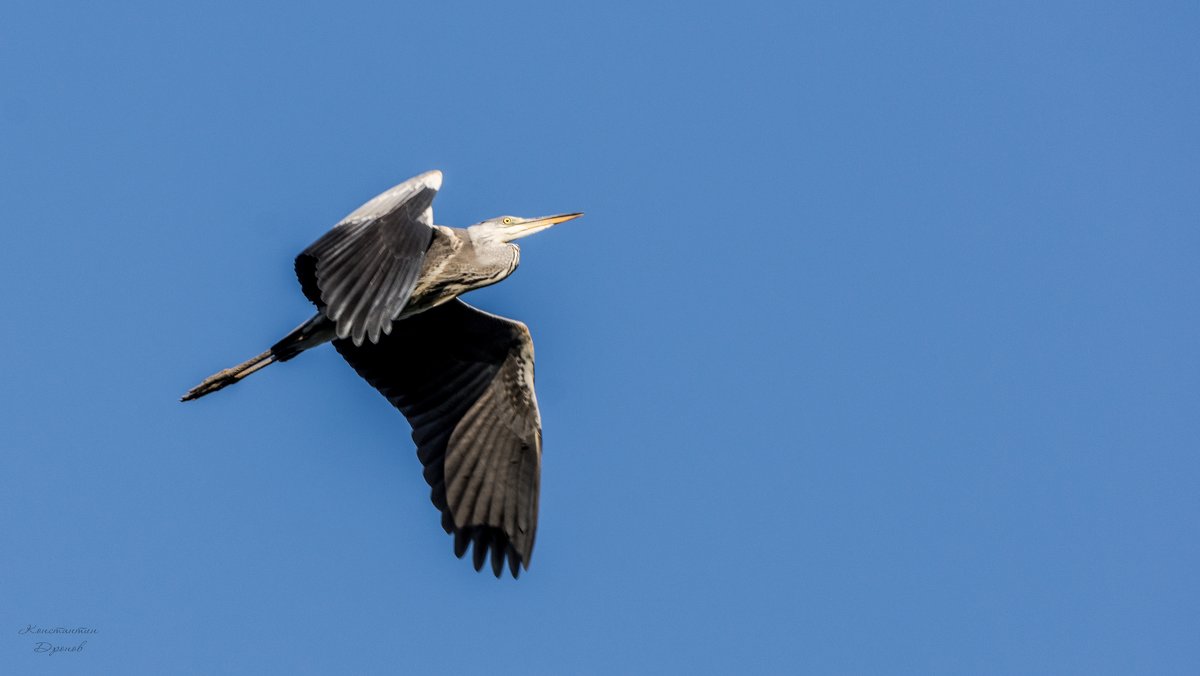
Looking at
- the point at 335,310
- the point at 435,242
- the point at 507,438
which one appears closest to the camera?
the point at 335,310

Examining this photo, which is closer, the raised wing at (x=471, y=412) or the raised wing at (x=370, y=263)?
the raised wing at (x=370, y=263)

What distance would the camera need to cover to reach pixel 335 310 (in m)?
9.54

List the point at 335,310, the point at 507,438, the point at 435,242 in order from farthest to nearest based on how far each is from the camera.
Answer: the point at 507,438 < the point at 435,242 < the point at 335,310

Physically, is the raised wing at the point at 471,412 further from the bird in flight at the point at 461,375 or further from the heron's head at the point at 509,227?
the heron's head at the point at 509,227

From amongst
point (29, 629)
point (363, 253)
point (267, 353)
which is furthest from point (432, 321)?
point (29, 629)

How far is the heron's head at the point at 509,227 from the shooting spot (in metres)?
11.2

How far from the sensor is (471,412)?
1177cm

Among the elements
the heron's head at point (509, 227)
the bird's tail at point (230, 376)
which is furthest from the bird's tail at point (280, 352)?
the heron's head at point (509, 227)

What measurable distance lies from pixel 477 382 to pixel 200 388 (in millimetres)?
2014

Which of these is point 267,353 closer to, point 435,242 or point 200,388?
point 200,388

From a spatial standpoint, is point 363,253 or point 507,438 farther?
point 507,438

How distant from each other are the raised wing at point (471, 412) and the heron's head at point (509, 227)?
1.94 feet

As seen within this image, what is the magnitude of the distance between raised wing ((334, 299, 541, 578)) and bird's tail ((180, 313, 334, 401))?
0.70 meters

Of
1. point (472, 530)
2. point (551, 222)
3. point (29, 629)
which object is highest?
point (551, 222)
